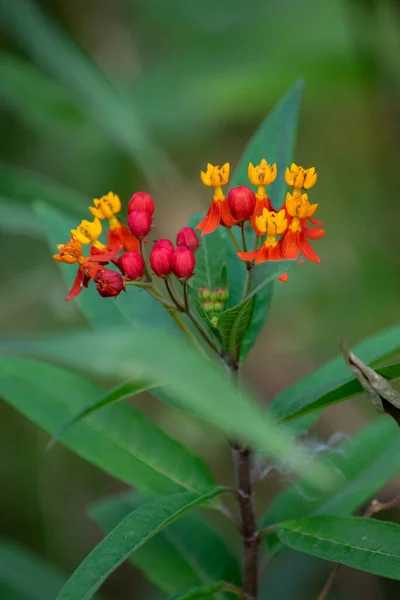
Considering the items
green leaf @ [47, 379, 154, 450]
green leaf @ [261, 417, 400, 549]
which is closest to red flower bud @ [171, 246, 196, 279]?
green leaf @ [47, 379, 154, 450]

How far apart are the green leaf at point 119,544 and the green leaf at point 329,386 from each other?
216 mm

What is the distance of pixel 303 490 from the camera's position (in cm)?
145

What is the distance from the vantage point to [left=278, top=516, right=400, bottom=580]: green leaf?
3.38 feet

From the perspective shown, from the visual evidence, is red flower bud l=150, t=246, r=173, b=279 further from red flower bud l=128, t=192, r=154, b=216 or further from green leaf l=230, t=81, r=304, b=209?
green leaf l=230, t=81, r=304, b=209

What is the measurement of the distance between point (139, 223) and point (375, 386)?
1.55ft

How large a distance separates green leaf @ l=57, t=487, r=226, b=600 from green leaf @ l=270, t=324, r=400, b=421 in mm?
216

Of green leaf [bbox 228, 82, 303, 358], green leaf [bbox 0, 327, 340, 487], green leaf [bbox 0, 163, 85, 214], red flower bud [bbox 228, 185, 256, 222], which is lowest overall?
green leaf [bbox 0, 327, 340, 487]

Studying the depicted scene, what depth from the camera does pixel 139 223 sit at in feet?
3.87

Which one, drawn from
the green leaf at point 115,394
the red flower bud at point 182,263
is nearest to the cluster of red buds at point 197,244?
the red flower bud at point 182,263

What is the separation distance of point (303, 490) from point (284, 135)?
747mm

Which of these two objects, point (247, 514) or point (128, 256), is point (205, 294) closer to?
point (128, 256)

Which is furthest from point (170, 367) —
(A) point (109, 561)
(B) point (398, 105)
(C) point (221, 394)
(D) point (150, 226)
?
(B) point (398, 105)

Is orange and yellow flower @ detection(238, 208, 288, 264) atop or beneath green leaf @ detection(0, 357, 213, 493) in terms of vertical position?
atop

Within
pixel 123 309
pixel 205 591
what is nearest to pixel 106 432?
pixel 123 309
